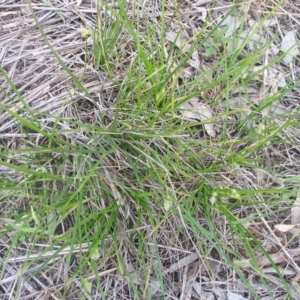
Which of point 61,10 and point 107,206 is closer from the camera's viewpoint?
point 107,206

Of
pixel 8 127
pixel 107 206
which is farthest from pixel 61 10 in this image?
pixel 107 206

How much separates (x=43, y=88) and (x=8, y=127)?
0.52 feet

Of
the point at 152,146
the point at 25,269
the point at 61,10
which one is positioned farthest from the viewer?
the point at 61,10

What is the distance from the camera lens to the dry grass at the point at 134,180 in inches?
45.8

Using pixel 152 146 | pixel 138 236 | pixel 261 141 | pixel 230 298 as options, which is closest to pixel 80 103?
pixel 152 146

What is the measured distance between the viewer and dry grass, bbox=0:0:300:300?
1163mm

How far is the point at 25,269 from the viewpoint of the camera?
1.12m

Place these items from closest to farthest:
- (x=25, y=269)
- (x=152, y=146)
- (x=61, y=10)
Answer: (x=25, y=269)
(x=152, y=146)
(x=61, y=10)

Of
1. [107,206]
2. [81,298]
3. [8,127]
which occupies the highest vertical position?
[8,127]

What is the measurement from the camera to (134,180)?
1.21 m

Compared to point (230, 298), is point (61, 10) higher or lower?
higher

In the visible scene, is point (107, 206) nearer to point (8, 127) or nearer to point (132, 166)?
point (132, 166)

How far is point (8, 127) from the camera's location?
1.25 meters

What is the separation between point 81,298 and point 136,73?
67 centimetres
